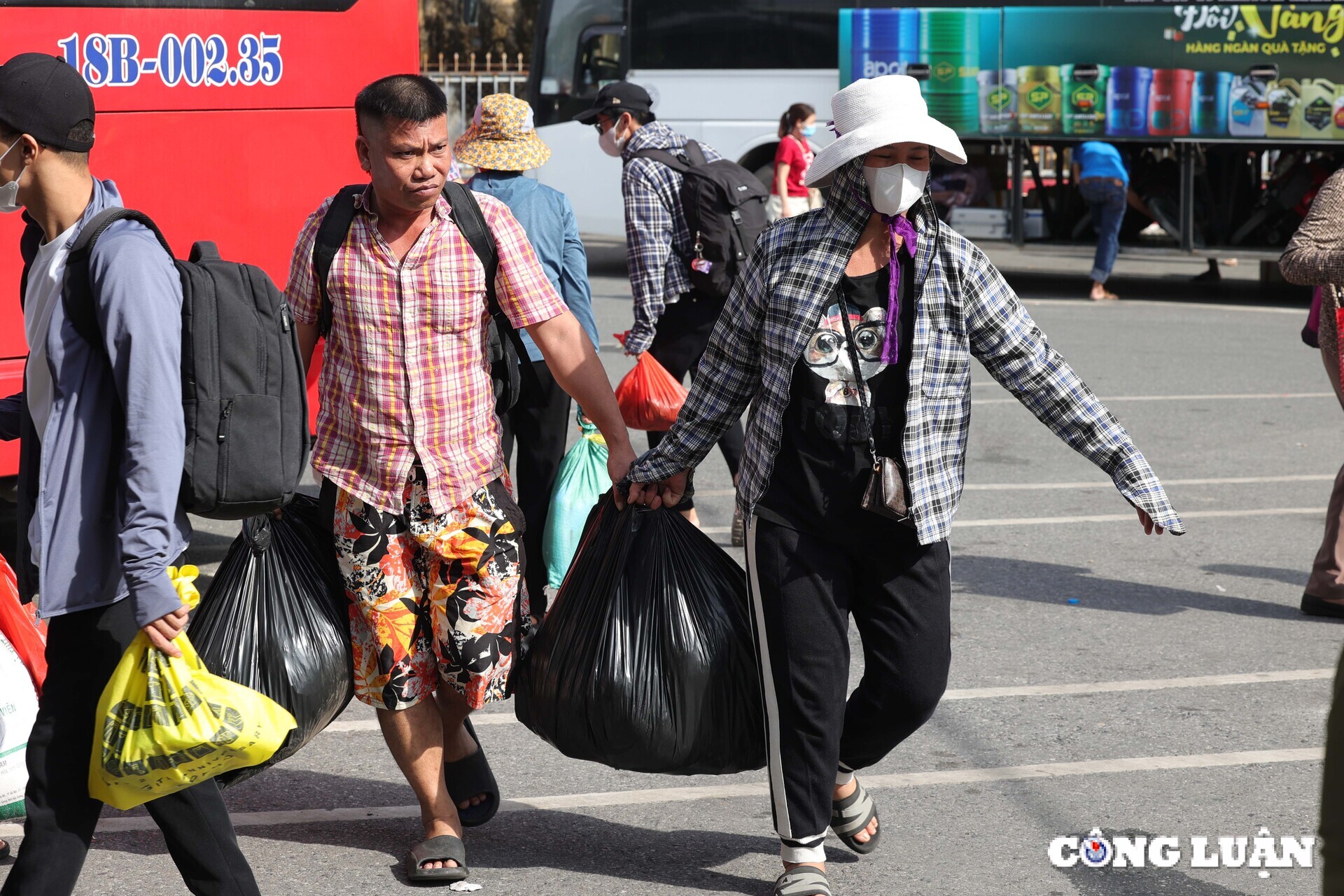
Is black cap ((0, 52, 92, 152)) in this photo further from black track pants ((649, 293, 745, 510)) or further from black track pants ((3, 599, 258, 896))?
black track pants ((649, 293, 745, 510))

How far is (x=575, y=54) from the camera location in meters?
17.4

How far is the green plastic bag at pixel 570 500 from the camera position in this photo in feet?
17.7

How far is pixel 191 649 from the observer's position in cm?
272

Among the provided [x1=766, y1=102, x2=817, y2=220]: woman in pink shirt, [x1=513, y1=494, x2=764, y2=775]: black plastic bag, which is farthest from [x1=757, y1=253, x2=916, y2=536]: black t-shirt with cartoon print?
[x1=766, y1=102, x2=817, y2=220]: woman in pink shirt

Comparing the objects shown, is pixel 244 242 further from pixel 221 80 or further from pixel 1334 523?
pixel 1334 523

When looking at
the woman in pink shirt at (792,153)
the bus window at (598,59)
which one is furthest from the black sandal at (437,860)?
the bus window at (598,59)

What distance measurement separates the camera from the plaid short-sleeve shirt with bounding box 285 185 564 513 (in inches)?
130

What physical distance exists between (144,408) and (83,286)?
25 cm

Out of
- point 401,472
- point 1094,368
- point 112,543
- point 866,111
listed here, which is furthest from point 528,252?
point 1094,368

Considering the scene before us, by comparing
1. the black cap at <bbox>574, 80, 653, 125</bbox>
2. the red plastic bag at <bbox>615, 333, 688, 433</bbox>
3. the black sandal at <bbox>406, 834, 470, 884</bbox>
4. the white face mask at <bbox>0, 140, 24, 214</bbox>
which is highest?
the black cap at <bbox>574, 80, 653, 125</bbox>

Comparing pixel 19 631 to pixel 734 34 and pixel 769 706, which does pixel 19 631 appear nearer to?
pixel 769 706

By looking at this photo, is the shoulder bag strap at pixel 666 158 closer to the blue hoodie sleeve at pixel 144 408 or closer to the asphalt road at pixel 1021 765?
the asphalt road at pixel 1021 765

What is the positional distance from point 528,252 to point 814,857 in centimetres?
148

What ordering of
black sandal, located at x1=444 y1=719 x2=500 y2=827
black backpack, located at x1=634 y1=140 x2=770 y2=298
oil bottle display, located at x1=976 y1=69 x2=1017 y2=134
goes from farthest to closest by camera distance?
1. oil bottle display, located at x1=976 y1=69 x2=1017 y2=134
2. black backpack, located at x1=634 y1=140 x2=770 y2=298
3. black sandal, located at x1=444 y1=719 x2=500 y2=827
